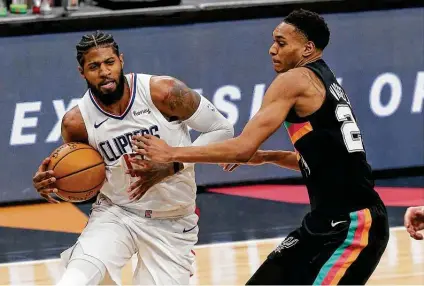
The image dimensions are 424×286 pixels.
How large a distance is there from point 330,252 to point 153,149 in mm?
1048

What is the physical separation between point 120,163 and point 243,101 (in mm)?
3577

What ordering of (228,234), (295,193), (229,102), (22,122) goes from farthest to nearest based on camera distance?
(295,193), (229,102), (22,122), (228,234)

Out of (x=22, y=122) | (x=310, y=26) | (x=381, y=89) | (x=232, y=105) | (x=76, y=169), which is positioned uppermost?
(x=310, y=26)

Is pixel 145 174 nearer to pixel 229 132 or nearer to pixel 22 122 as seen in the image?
pixel 229 132

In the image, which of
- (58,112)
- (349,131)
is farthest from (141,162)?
(58,112)

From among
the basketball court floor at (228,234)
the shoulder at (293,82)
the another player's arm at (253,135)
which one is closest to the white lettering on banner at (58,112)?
the basketball court floor at (228,234)

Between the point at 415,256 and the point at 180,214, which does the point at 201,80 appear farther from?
the point at 180,214

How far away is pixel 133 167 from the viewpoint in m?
6.11

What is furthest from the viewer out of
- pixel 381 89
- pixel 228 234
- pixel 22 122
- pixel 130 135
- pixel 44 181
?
pixel 381 89

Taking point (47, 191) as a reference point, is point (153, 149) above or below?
above

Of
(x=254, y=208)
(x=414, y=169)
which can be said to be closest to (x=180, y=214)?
(x=254, y=208)

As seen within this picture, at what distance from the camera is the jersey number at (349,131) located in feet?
18.2

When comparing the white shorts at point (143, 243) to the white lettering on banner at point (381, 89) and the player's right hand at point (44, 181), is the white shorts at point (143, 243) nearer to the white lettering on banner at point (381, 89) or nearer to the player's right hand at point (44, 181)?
the player's right hand at point (44, 181)

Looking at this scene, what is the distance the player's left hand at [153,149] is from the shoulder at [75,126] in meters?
0.73
